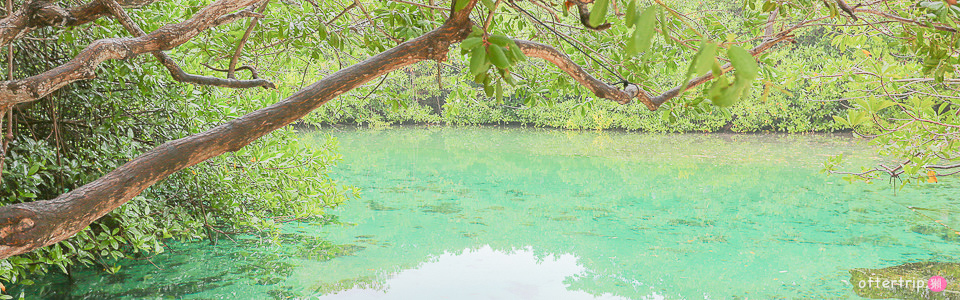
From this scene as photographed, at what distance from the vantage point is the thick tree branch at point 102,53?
4.65 ft

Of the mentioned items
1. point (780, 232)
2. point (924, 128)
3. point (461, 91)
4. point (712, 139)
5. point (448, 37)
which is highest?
point (448, 37)

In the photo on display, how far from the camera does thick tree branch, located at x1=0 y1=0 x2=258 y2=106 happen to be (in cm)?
142

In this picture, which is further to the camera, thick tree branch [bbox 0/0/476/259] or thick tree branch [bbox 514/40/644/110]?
thick tree branch [bbox 514/40/644/110]

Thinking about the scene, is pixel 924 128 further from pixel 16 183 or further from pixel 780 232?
pixel 16 183

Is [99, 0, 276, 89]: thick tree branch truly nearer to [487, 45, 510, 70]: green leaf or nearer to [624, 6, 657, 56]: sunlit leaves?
[487, 45, 510, 70]: green leaf

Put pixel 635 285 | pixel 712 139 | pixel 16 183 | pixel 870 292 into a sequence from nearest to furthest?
1. pixel 16 183
2. pixel 870 292
3. pixel 635 285
4. pixel 712 139

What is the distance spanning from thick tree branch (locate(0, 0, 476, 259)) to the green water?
2.28 m

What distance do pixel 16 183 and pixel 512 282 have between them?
2741mm

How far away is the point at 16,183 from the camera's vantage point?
8.42 feet

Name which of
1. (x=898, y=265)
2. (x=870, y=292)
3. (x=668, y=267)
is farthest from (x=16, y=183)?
(x=898, y=265)

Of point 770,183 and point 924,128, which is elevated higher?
point 924,128
